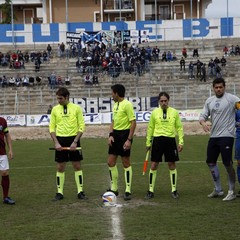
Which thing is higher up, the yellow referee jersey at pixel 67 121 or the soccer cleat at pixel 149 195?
the yellow referee jersey at pixel 67 121

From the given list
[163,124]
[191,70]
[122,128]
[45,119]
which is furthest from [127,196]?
[191,70]

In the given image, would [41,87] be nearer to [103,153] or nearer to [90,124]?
[90,124]

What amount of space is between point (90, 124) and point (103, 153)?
15.4 meters

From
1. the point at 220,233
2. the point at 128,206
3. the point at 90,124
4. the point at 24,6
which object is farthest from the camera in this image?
the point at 24,6

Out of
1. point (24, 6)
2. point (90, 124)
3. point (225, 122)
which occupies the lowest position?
point (90, 124)

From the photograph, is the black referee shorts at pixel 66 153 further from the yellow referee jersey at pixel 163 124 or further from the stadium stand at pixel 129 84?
the stadium stand at pixel 129 84

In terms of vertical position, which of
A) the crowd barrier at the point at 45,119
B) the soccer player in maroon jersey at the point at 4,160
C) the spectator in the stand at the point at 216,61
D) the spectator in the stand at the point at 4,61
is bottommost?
the crowd barrier at the point at 45,119

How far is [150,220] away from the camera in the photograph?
891 centimetres

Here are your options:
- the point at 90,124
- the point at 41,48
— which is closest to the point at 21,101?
the point at 90,124

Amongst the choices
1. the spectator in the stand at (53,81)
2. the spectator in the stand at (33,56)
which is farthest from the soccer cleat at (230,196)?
the spectator in the stand at (33,56)

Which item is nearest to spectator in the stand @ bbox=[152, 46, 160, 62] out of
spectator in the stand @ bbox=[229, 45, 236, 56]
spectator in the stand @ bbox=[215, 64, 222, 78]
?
spectator in the stand @ bbox=[215, 64, 222, 78]

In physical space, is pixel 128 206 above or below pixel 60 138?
below

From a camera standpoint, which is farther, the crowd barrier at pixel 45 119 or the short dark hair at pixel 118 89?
the crowd barrier at pixel 45 119

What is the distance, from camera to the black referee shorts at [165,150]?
11039 mm
